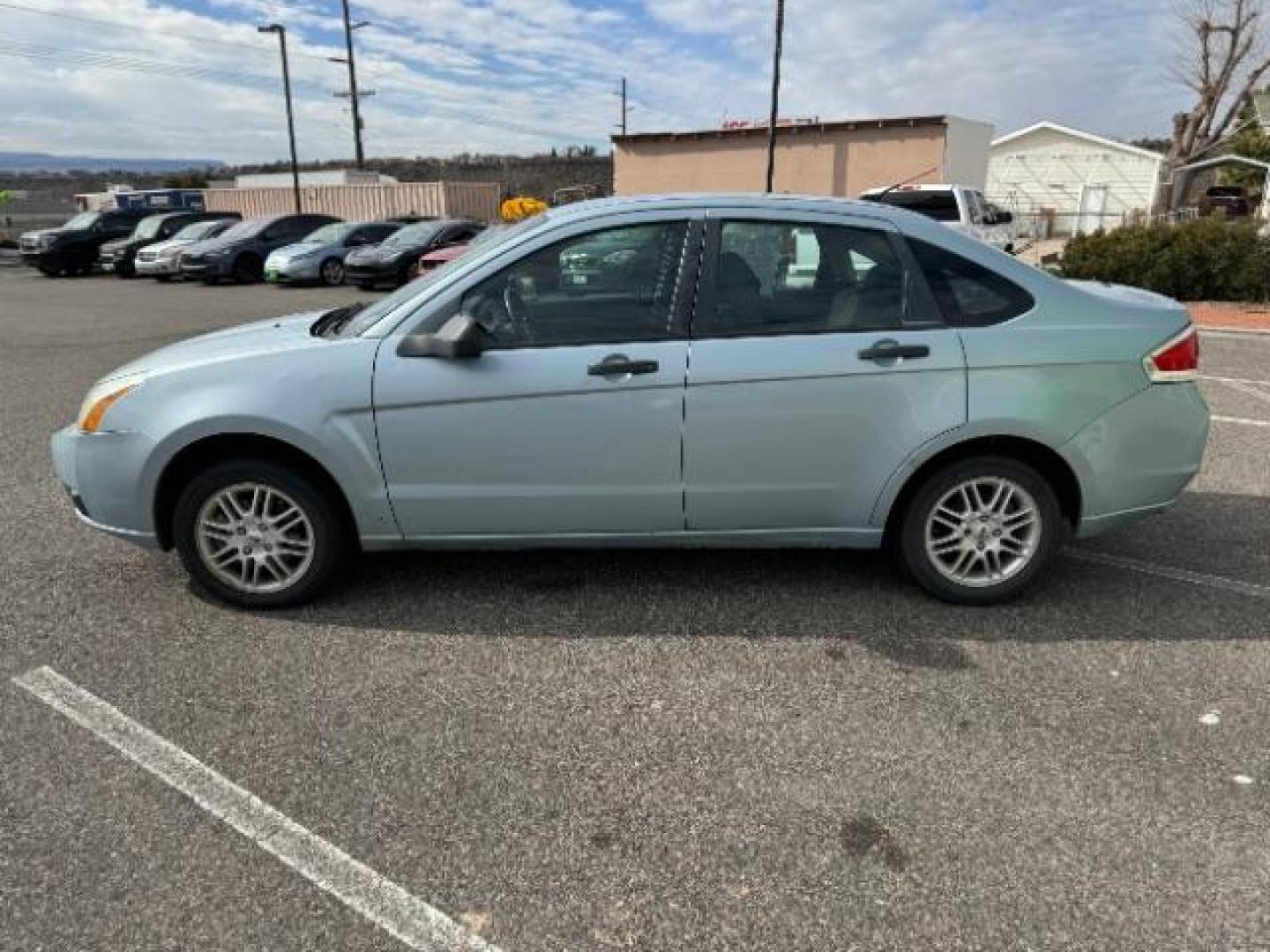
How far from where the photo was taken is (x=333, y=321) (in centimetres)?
407

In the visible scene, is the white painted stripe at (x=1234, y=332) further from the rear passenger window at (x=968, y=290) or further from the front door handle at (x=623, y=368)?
the front door handle at (x=623, y=368)

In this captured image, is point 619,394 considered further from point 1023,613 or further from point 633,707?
point 1023,613

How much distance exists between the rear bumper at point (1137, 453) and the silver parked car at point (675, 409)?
0.03ft

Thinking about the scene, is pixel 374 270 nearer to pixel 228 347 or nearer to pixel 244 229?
pixel 244 229

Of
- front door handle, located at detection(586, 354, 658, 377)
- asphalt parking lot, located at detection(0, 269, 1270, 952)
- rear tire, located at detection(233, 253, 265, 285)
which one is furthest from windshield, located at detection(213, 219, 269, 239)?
front door handle, located at detection(586, 354, 658, 377)

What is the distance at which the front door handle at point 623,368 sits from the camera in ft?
11.3

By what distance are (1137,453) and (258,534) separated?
12.0 feet

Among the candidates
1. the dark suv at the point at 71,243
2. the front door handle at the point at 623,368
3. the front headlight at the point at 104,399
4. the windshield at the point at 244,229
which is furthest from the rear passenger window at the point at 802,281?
the dark suv at the point at 71,243

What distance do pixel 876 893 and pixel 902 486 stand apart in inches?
71.6

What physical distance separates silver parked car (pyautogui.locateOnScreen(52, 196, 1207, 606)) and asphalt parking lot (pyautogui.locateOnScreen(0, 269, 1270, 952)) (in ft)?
1.18

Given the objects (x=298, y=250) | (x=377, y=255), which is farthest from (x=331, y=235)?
(x=377, y=255)

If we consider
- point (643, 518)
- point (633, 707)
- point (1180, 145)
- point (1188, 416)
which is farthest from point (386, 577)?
point (1180, 145)

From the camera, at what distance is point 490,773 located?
8.98 feet

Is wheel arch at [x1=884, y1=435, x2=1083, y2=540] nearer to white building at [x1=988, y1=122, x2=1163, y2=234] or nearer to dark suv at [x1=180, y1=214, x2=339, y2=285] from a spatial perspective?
dark suv at [x1=180, y1=214, x2=339, y2=285]
